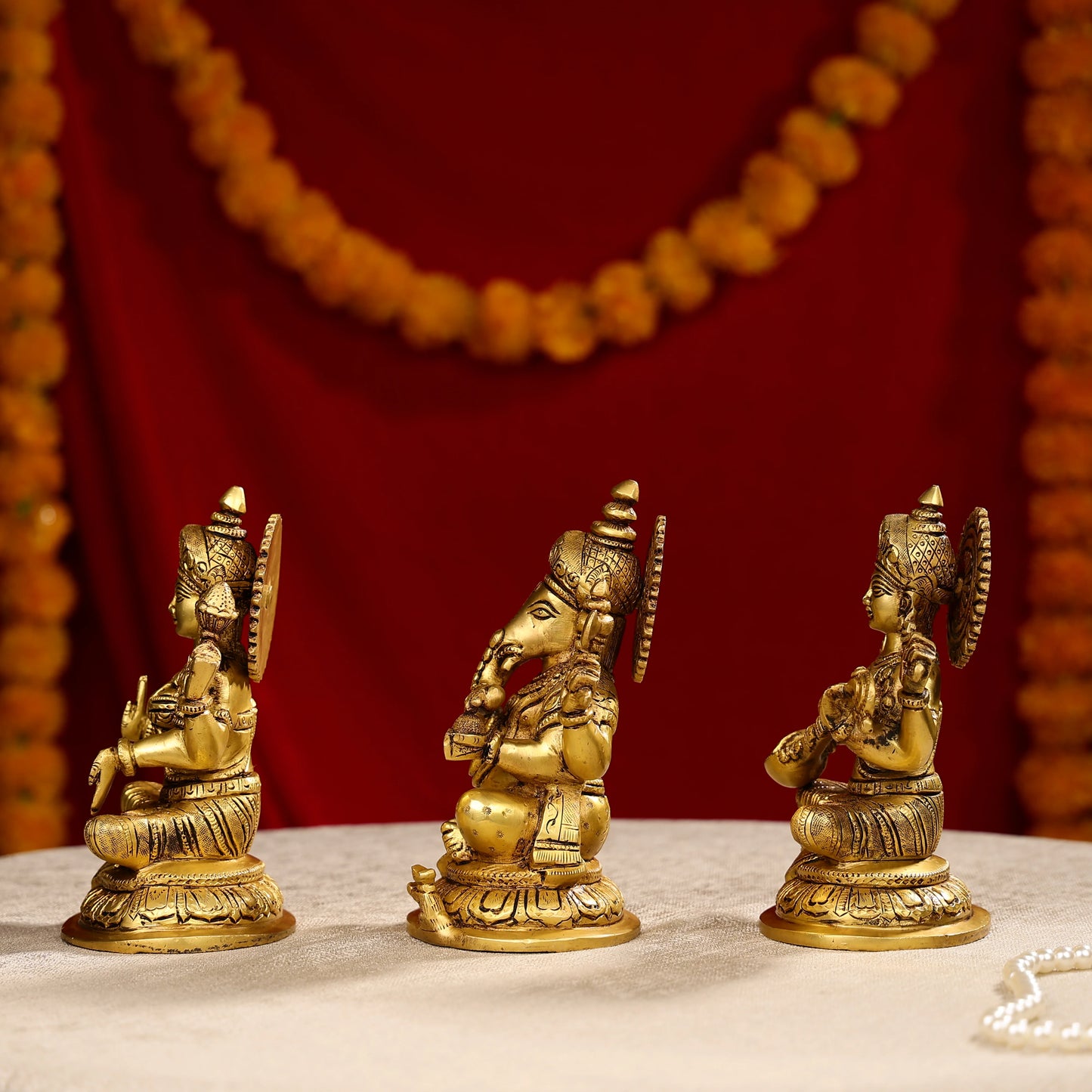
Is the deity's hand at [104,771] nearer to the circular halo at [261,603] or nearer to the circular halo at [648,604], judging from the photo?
the circular halo at [261,603]

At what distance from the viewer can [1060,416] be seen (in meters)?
3.12

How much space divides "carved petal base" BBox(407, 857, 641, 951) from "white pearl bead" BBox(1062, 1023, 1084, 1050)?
505mm

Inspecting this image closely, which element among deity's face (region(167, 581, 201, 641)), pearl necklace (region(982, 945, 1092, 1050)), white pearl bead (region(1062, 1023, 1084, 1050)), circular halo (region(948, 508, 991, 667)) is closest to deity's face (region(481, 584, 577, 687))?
deity's face (region(167, 581, 201, 641))

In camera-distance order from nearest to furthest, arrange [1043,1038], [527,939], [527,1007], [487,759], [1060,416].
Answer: [1043,1038] → [527,1007] → [527,939] → [487,759] → [1060,416]

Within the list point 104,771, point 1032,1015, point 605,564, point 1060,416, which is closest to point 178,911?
point 104,771

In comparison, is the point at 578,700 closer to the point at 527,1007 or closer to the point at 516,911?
the point at 516,911

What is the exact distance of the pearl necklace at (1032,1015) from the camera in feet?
4.32

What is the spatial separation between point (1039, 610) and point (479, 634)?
1073 mm

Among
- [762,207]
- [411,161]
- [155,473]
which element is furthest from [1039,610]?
[155,473]

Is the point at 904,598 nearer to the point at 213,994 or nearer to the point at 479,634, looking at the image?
the point at 213,994

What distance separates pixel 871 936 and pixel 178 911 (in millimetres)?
695

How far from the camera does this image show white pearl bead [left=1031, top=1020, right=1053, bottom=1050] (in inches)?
51.7

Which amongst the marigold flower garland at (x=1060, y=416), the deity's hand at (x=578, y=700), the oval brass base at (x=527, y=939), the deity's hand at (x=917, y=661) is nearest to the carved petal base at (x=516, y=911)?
the oval brass base at (x=527, y=939)

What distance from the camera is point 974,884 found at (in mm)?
2037
